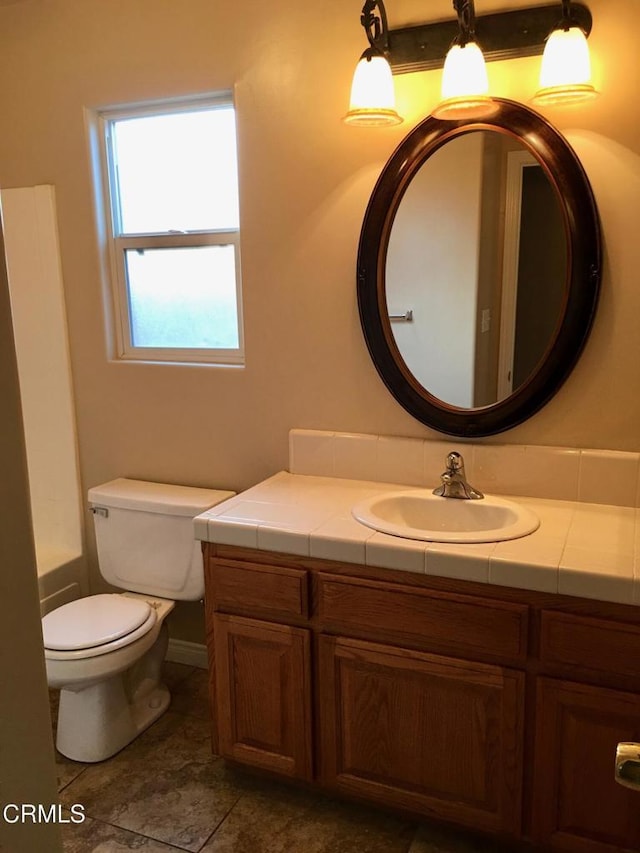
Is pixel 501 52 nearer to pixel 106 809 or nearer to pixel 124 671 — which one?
pixel 124 671

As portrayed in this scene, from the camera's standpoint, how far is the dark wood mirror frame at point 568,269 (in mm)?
1896

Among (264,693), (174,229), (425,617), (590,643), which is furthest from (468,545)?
(174,229)

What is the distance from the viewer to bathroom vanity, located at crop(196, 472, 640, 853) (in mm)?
1603

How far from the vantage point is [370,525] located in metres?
1.85

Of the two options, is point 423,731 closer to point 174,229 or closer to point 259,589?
point 259,589

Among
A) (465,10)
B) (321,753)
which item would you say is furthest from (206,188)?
(321,753)

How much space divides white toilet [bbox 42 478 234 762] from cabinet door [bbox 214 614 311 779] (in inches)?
14.8

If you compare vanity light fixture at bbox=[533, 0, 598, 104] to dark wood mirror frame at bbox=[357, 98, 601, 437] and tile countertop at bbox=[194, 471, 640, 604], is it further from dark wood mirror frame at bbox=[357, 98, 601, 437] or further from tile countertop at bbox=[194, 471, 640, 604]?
tile countertop at bbox=[194, 471, 640, 604]

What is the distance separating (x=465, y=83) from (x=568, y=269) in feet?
1.84

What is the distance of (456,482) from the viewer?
80.6 inches

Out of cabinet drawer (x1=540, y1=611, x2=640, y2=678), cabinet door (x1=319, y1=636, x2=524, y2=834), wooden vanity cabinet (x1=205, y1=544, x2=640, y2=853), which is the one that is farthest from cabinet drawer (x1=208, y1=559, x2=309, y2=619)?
cabinet drawer (x1=540, y1=611, x2=640, y2=678)

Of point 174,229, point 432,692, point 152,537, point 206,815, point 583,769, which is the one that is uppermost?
point 174,229

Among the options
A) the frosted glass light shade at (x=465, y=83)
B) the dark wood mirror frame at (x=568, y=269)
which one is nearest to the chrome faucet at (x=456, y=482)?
the dark wood mirror frame at (x=568, y=269)

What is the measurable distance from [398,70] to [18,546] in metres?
1.89
